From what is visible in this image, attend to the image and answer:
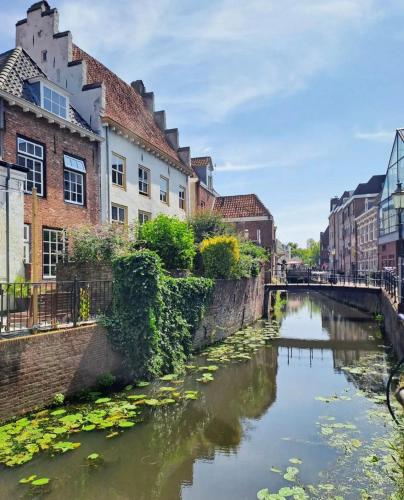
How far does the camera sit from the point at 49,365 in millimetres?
8555

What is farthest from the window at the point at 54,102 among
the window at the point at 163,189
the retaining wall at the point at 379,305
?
the retaining wall at the point at 379,305

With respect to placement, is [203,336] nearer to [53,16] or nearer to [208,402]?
[208,402]

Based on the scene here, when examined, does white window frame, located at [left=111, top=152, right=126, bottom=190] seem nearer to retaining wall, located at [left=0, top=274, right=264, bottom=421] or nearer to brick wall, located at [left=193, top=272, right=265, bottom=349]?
brick wall, located at [left=193, top=272, right=265, bottom=349]

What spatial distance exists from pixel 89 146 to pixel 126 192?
3.21 metres

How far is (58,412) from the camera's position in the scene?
320 inches

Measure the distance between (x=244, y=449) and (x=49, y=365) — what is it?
4.68m

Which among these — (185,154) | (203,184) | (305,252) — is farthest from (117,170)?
(305,252)

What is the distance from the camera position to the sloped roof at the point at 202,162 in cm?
3269

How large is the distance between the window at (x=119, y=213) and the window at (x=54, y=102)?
4.88 metres

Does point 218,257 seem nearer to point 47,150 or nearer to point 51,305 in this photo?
point 47,150

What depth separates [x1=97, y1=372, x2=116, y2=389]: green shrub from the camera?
994cm

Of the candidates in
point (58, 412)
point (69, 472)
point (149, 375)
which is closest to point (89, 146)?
point (149, 375)

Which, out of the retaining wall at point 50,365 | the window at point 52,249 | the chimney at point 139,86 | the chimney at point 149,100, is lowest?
the retaining wall at point 50,365

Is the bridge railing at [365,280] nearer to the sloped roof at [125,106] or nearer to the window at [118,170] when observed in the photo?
the window at [118,170]
